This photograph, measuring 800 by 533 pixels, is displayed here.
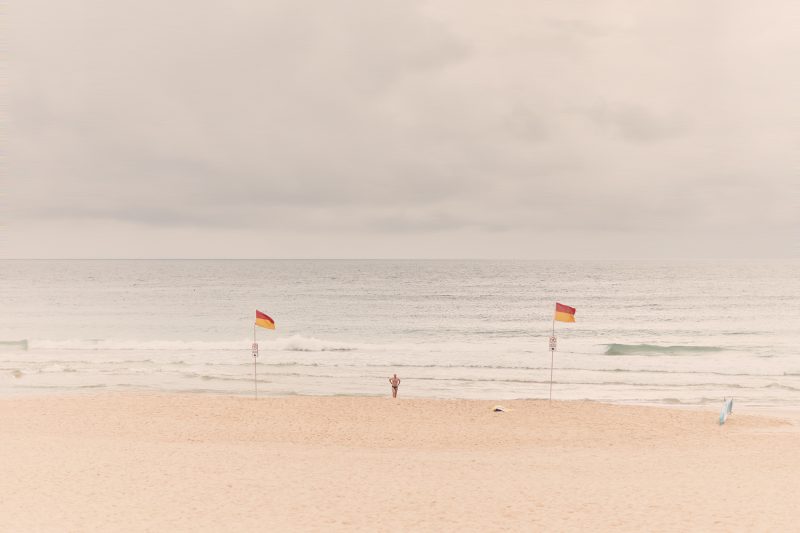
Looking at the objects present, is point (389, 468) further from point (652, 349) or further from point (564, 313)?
point (652, 349)

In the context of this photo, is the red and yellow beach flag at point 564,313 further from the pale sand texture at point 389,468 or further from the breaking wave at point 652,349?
the breaking wave at point 652,349

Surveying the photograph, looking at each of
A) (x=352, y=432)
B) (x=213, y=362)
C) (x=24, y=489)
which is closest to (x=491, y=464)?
(x=352, y=432)

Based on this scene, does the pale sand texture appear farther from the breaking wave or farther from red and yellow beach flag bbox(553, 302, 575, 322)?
the breaking wave

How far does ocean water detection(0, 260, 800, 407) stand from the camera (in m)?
29.0

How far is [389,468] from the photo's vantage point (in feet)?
48.2

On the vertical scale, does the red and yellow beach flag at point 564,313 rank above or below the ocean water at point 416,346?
above

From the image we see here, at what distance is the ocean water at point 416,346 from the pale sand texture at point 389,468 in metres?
5.80

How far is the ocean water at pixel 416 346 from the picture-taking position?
95.1 feet

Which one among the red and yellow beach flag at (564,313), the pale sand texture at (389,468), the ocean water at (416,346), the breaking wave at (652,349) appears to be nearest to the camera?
the pale sand texture at (389,468)

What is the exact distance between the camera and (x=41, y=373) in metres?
31.4

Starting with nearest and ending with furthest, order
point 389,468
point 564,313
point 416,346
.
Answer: point 389,468 → point 564,313 → point 416,346

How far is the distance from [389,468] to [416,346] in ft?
92.1

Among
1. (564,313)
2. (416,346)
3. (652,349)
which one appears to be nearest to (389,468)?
(564,313)

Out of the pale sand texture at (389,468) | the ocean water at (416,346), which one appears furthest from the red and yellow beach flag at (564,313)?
the ocean water at (416,346)
